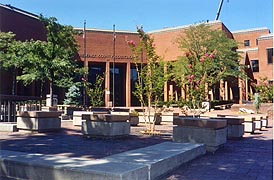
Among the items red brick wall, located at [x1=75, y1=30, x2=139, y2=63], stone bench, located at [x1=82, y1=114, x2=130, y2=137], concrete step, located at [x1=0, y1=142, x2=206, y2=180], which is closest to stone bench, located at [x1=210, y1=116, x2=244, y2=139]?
stone bench, located at [x1=82, y1=114, x2=130, y2=137]

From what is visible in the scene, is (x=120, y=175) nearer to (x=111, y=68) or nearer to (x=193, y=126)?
(x=193, y=126)

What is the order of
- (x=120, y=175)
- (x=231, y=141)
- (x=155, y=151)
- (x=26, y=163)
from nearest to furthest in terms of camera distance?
(x=120, y=175)
(x=26, y=163)
(x=155, y=151)
(x=231, y=141)

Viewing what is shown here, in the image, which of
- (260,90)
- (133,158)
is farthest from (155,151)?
(260,90)

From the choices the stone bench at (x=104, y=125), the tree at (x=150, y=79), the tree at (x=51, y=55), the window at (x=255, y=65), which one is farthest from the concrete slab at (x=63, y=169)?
the window at (x=255, y=65)

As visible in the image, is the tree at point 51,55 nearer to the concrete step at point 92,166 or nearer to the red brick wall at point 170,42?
the concrete step at point 92,166

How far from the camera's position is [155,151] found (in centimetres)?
609

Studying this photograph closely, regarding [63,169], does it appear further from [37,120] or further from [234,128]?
[234,128]

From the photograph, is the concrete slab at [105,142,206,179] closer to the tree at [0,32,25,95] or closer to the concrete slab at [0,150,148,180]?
the concrete slab at [0,150,148,180]

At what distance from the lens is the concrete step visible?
4.29 metres

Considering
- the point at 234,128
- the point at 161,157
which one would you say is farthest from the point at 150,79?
the point at 161,157

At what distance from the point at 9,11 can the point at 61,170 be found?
3541 cm

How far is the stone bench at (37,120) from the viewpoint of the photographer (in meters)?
10.5

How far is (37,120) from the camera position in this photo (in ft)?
34.5

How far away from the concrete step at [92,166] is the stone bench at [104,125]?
3480 mm
